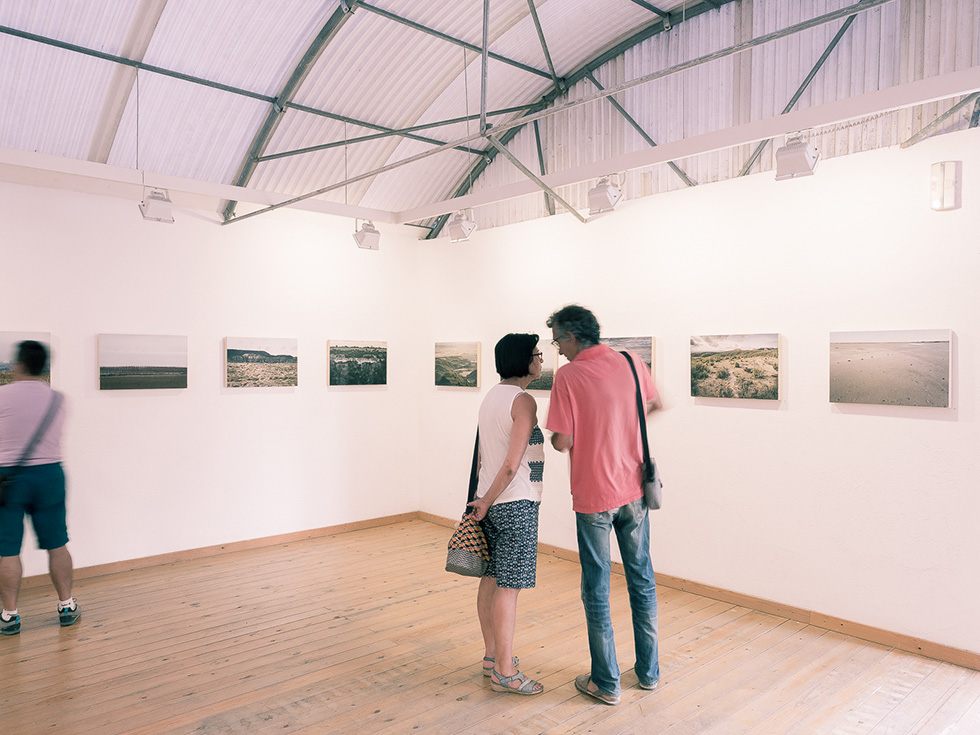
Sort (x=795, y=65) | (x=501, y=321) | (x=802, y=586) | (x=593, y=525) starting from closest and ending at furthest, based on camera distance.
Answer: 1. (x=593, y=525)
2. (x=802, y=586)
3. (x=795, y=65)
4. (x=501, y=321)

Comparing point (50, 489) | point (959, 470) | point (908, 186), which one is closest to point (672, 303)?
point (908, 186)

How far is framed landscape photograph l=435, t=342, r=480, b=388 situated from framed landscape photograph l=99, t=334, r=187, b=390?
2844mm

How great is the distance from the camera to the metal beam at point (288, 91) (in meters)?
5.91

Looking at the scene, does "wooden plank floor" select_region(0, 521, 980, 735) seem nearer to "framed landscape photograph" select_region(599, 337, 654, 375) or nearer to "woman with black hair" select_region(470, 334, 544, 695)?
"woman with black hair" select_region(470, 334, 544, 695)

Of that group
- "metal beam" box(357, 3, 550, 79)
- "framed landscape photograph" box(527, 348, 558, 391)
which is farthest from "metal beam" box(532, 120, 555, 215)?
"framed landscape photograph" box(527, 348, 558, 391)

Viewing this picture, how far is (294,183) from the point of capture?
7.54m

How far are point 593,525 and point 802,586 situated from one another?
7.55 feet

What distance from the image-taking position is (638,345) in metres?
5.99

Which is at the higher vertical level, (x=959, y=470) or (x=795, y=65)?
(x=795, y=65)

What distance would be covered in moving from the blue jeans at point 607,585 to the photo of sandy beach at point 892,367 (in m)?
2.01

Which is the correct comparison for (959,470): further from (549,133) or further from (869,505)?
(549,133)

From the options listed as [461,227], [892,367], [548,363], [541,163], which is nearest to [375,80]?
[461,227]

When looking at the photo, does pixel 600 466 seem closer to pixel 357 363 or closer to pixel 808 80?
pixel 808 80

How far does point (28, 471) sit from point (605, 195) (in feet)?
15.2
